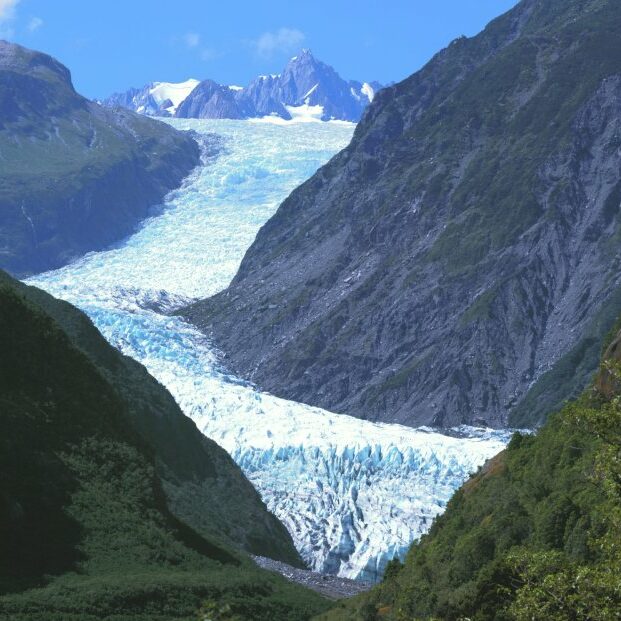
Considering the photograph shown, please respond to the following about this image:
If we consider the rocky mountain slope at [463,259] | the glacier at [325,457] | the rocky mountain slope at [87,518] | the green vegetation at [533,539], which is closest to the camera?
the green vegetation at [533,539]

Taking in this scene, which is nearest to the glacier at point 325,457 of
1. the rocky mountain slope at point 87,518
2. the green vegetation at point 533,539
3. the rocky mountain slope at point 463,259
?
the rocky mountain slope at point 463,259

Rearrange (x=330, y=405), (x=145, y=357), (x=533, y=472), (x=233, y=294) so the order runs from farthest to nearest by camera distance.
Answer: (x=233, y=294), (x=330, y=405), (x=145, y=357), (x=533, y=472)

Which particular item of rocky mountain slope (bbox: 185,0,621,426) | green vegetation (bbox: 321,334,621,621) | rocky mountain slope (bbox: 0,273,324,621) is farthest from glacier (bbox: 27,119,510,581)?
green vegetation (bbox: 321,334,621,621)

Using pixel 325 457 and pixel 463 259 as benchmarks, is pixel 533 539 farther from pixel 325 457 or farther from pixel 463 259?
pixel 463 259

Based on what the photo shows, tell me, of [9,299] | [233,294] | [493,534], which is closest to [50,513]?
[9,299]

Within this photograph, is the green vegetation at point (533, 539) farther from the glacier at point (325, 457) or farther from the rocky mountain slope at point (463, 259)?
the rocky mountain slope at point (463, 259)

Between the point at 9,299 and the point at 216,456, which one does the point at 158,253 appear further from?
the point at 9,299
